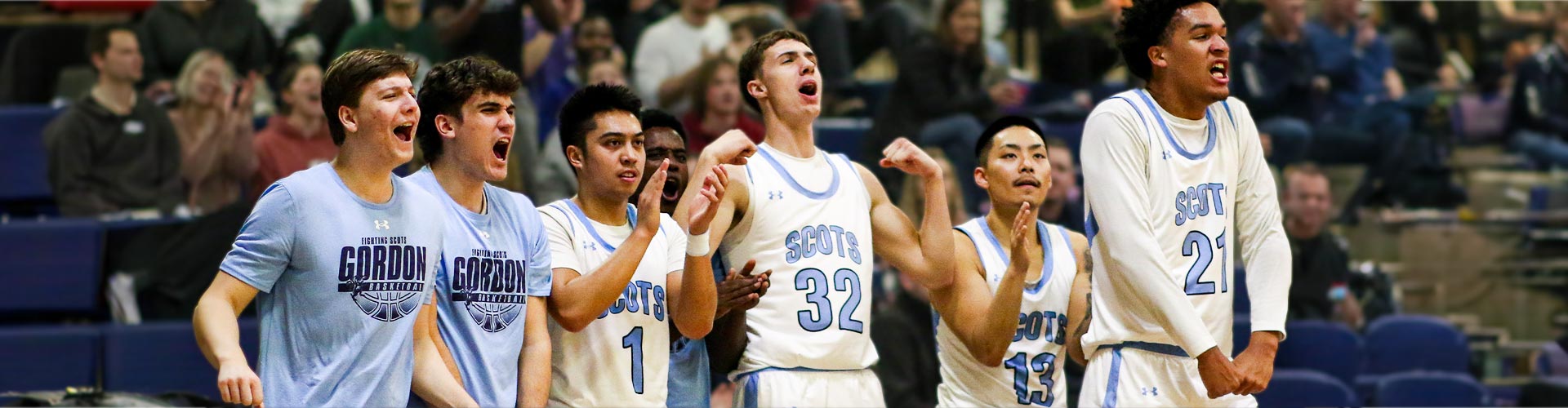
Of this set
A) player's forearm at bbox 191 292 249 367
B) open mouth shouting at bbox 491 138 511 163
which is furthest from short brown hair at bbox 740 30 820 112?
player's forearm at bbox 191 292 249 367

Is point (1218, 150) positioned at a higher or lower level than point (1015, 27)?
lower

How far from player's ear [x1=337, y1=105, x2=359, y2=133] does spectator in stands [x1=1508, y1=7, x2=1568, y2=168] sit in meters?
10.6

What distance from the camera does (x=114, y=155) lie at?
334 inches

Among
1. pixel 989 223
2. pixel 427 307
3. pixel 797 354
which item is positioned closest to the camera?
pixel 427 307

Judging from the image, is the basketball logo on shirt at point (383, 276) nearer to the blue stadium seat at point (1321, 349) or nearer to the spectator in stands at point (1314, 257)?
the blue stadium seat at point (1321, 349)

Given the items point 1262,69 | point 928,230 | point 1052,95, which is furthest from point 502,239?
point 1262,69

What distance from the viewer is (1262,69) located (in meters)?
10.0

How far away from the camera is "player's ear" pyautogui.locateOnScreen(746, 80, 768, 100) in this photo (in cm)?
522

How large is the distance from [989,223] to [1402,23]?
8117mm

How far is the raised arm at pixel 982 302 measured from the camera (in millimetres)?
5055

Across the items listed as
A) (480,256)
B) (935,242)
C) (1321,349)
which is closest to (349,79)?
(480,256)

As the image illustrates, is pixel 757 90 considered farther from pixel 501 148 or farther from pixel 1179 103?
pixel 1179 103

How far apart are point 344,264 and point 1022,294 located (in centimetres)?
233

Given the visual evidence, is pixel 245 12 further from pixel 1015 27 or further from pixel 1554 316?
pixel 1554 316
